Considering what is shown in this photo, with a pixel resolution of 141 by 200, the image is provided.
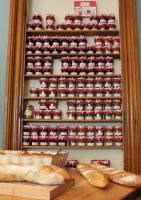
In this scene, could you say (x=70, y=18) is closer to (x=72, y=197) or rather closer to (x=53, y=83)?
(x=53, y=83)

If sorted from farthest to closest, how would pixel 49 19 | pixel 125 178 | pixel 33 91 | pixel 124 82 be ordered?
pixel 49 19 → pixel 33 91 → pixel 124 82 → pixel 125 178

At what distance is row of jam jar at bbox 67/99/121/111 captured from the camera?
2.37m

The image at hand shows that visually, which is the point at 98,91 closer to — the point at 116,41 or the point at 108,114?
the point at 108,114

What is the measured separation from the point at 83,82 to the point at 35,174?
1.78 m

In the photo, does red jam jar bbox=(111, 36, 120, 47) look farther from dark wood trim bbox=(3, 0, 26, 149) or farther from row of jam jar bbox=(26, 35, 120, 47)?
dark wood trim bbox=(3, 0, 26, 149)

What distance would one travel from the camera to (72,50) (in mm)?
2467

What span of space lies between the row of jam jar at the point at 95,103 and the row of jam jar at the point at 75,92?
0.05m

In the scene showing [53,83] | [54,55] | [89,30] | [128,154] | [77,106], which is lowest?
[128,154]

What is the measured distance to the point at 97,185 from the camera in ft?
2.49

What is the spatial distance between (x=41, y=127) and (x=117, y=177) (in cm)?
155

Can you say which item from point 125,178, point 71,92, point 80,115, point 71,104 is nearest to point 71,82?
point 71,92

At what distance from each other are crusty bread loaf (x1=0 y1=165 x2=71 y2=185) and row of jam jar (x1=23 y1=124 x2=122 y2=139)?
160 cm

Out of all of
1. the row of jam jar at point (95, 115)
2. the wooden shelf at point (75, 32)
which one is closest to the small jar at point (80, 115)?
the row of jam jar at point (95, 115)

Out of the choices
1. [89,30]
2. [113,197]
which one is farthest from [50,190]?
[89,30]
